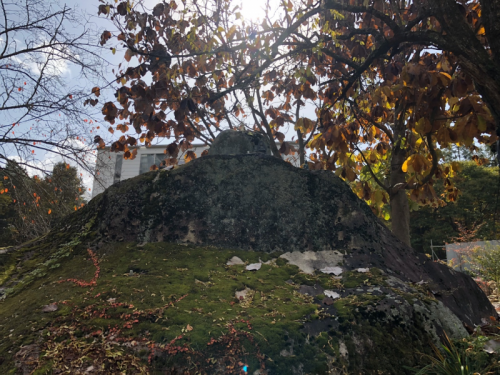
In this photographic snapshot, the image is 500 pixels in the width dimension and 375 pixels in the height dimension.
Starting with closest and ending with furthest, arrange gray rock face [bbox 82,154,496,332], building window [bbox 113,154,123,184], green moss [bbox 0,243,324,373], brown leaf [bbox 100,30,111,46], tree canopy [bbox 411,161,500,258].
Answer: green moss [bbox 0,243,324,373] < gray rock face [bbox 82,154,496,332] < brown leaf [bbox 100,30,111,46] < building window [bbox 113,154,123,184] < tree canopy [bbox 411,161,500,258]

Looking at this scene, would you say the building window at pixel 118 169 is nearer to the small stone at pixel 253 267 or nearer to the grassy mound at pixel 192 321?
the grassy mound at pixel 192 321

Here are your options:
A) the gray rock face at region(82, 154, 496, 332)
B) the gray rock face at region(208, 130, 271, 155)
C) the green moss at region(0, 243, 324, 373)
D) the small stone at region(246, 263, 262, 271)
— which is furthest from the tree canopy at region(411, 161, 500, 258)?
the green moss at region(0, 243, 324, 373)

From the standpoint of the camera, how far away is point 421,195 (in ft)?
16.4

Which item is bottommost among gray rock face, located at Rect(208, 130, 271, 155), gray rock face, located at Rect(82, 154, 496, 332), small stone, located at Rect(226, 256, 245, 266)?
small stone, located at Rect(226, 256, 245, 266)

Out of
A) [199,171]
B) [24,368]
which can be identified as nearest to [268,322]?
[24,368]

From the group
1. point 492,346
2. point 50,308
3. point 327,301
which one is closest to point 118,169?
point 50,308

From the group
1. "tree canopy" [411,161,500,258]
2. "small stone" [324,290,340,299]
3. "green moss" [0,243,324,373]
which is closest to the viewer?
"green moss" [0,243,324,373]

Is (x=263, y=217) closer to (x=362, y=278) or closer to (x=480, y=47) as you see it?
(x=362, y=278)

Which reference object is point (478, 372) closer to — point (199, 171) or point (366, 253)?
point (366, 253)

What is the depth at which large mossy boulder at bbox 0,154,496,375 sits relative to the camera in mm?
1777

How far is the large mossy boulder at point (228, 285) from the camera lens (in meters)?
1.78

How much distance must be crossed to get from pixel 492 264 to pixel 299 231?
6893 millimetres

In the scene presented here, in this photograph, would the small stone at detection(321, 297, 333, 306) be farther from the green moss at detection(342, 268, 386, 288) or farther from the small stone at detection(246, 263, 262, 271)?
the small stone at detection(246, 263, 262, 271)

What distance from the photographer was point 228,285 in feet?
8.06
